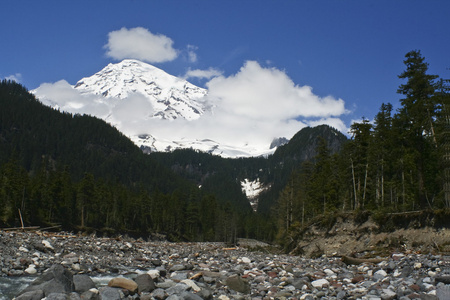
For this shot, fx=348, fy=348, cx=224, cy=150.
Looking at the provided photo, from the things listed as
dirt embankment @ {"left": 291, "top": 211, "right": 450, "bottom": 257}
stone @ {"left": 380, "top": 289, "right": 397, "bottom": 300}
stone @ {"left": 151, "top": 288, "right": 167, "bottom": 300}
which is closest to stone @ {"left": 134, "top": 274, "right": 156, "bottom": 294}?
stone @ {"left": 151, "top": 288, "right": 167, "bottom": 300}

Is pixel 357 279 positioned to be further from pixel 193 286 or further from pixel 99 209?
pixel 99 209

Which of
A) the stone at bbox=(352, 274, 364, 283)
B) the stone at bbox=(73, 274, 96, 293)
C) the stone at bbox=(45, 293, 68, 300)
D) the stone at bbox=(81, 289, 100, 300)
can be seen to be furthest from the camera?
the stone at bbox=(352, 274, 364, 283)

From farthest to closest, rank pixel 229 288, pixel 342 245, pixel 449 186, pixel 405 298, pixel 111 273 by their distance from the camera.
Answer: pixel 342 245 → pixel 449 186 → pixel 111 273 → pixel 229 288 → pixel 405 298

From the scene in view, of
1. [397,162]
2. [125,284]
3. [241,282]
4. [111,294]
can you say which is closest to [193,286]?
[241,282]

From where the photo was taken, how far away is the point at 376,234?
981 inches

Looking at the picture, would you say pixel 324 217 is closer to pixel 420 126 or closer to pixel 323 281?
pixel 420 126

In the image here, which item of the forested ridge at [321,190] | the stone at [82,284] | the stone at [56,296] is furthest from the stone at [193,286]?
the forested ridge at [321,190]

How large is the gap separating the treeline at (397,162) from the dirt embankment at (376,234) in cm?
154

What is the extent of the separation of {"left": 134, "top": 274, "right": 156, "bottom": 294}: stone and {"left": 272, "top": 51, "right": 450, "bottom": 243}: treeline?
767 inches

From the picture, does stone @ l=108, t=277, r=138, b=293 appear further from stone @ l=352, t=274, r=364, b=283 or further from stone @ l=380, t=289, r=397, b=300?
stone @ l=352, t=274, r=364, b=283

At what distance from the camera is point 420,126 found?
2448 cm

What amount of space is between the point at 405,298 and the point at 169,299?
6.70 m

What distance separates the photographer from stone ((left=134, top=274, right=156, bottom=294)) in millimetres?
11298

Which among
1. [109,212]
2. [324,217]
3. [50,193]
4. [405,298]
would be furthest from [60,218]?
[405,298]
